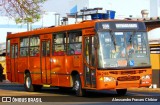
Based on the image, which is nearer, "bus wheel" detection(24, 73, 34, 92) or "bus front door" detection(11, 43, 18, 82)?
"bus wheel" detection(24, 73, 34, 92)

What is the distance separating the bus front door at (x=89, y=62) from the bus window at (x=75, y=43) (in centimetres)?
55

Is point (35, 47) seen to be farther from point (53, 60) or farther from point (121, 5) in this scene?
point (121, 5)

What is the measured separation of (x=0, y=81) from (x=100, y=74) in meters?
23.8

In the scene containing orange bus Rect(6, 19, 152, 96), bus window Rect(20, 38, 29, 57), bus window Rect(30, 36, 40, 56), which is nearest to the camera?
orange bus Rect(6, 19, 152, 96)

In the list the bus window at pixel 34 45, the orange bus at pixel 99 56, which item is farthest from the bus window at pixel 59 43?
the bus window at pixel 34 45

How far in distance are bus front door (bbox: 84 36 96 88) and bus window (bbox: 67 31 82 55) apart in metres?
0.55

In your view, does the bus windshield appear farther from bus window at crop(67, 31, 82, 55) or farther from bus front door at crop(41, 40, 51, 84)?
bus front door at crop(41, 40, 51, 84)

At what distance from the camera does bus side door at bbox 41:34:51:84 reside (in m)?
23.1

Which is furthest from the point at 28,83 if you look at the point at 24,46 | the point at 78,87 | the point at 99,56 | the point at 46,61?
the point at 99,56

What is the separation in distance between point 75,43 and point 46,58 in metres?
3.02

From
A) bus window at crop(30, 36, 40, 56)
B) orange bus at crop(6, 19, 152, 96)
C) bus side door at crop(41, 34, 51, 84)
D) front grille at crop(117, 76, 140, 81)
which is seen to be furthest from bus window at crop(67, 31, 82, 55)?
bus window at crop(30, 36, 40, 56)

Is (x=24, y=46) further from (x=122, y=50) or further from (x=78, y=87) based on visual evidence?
(x=122, y=50)

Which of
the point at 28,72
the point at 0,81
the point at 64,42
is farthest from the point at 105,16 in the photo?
the point at 0,81

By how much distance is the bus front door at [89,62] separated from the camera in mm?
19359
